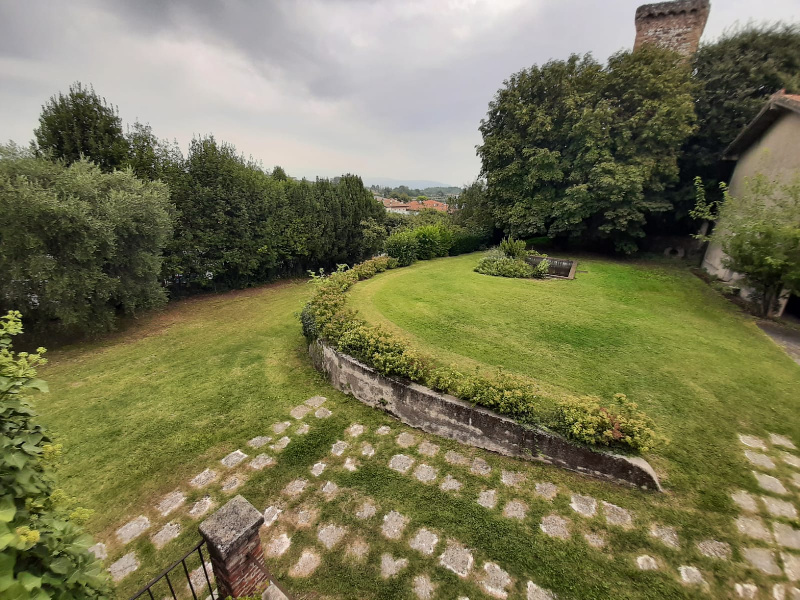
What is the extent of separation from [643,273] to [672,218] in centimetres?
554

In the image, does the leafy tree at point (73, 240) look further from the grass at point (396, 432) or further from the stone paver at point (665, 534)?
the stone paver at point (665, 534)

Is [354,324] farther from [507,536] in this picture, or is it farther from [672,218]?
[672,218]

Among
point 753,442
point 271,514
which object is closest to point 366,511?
point 271,514

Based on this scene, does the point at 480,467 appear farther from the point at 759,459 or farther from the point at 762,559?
the point at 759,459

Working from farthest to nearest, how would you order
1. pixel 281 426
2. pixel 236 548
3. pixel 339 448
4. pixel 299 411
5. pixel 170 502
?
pixel 299 411, pixel 281 426, pixel 339 448, pixel 170 502, pixel 236 548

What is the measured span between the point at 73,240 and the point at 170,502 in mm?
7980

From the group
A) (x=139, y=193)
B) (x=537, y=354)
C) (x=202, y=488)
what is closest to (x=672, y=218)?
(x=537, y=354)

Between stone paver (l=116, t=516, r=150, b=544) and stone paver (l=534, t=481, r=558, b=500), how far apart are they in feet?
16.2

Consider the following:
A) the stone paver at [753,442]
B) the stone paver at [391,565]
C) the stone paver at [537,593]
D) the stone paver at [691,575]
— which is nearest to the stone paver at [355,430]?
the stone paver at [391,565]

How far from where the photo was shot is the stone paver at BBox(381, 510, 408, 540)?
375 cm

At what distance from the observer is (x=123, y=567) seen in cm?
354

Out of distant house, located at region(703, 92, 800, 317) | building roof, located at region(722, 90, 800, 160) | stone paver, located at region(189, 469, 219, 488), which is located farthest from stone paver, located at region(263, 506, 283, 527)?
building roof, located at region(722, 90, 800, 160)

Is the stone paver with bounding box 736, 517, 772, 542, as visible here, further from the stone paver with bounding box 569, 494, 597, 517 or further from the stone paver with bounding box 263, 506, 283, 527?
the stone paver with bounding box 263, 506, 283, 527

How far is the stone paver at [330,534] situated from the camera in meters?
3.71
